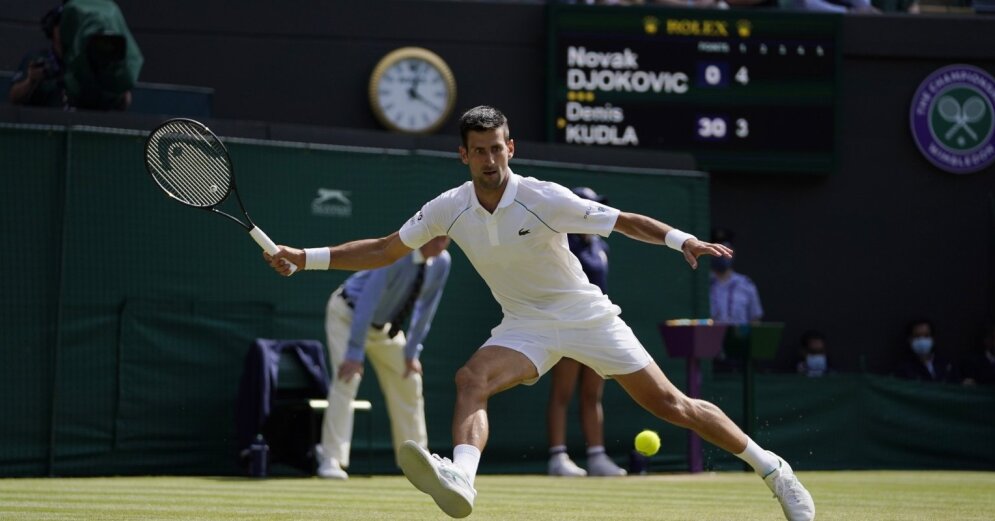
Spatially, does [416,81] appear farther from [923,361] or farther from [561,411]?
[923,361]

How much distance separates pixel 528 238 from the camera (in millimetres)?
6812

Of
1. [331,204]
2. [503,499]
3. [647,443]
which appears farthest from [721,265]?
[503,499]

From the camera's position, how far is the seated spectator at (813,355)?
15.8 metres

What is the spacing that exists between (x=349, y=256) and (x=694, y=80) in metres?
8.68

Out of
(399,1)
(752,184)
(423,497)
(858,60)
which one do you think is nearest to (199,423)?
(423,497)

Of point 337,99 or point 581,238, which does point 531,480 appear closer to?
point 581,238

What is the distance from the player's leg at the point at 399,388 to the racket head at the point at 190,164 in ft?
13.1

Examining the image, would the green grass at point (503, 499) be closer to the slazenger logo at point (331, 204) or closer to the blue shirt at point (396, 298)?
the blue shirt at point (396, 298)

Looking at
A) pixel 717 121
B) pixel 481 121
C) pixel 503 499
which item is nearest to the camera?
pixel 481 121

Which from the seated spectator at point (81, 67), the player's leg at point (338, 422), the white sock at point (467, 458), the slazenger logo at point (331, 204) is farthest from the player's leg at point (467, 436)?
the seated spectator at point (81, 67)

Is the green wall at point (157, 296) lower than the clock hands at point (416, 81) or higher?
lower

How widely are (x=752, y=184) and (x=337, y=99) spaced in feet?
14.3

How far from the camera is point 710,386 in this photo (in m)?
13.6

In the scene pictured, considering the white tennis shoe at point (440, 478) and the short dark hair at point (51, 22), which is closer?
the white tennis shoe at point (440, 478)
